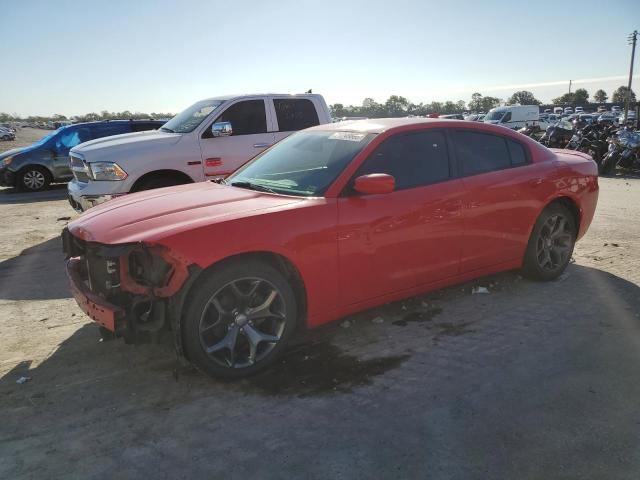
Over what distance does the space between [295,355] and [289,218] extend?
1050 mm

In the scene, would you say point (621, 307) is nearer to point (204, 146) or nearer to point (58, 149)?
point (204, 146)

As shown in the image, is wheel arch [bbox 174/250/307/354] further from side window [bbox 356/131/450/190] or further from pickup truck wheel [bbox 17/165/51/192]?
pickup truck wheel [bbox 17/165/51/192]

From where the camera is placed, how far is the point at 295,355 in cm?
A: 370

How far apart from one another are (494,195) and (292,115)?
474 cm

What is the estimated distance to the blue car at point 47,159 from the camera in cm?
1255

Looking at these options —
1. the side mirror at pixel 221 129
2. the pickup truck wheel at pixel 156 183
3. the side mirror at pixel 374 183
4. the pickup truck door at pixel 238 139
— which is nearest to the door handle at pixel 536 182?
Result: the side mirror at pixel 374 183

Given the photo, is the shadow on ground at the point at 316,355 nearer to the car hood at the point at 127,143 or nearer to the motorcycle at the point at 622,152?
the car hood at the point at 127,143

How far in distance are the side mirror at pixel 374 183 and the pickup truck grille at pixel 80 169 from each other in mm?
4894

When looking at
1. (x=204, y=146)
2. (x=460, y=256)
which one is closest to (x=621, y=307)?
(x=460, y=256)

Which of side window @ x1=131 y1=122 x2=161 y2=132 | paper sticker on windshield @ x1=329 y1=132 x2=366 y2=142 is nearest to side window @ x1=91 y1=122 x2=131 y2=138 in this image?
side window @ x1=131 y1=122 x2=161 y2=132

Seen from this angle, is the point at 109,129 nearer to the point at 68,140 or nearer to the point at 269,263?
the point at 68,140

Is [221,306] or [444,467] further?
[221,306]

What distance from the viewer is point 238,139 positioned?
780 centimetres

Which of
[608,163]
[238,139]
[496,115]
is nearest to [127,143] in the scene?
[238,139]
